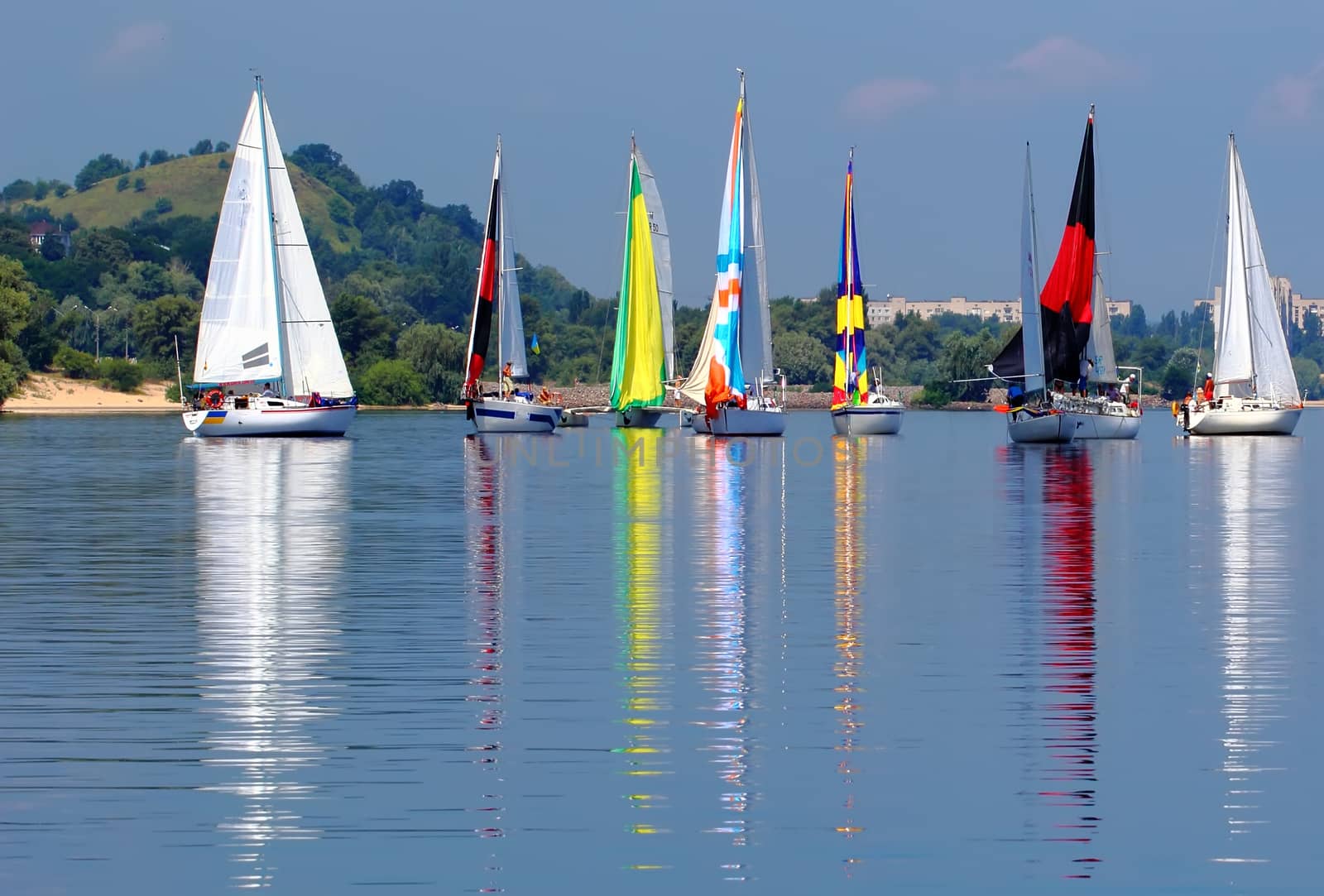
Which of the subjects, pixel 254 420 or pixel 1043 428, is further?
pixel 254 420

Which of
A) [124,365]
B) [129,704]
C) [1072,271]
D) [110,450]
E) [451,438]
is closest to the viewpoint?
[129,704]

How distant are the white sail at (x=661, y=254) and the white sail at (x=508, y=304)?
7.95m

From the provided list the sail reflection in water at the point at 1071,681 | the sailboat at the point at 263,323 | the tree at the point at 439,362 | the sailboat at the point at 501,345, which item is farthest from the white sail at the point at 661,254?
the tree at the point at 439,362

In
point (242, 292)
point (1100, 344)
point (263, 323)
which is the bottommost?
point (1100, 344)

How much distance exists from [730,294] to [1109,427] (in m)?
15.6

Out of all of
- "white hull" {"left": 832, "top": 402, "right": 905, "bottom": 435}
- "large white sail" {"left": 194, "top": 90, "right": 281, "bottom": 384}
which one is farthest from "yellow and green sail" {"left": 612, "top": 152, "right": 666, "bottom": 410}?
"large white sail" {"left": 194, "top": 90, "right": 281, "bottom": 384}

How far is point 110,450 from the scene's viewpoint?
65.0m

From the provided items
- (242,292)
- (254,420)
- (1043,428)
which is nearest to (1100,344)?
(1043,428)

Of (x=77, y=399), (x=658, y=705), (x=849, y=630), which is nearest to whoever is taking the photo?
(x=658, y=705)

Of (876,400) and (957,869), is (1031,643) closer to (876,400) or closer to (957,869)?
(957,869)

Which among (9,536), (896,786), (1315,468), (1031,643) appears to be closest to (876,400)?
(1315,468)

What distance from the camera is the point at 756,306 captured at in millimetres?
74812

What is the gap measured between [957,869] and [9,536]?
23.1 metres

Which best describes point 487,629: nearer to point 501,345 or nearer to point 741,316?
point 741,316
